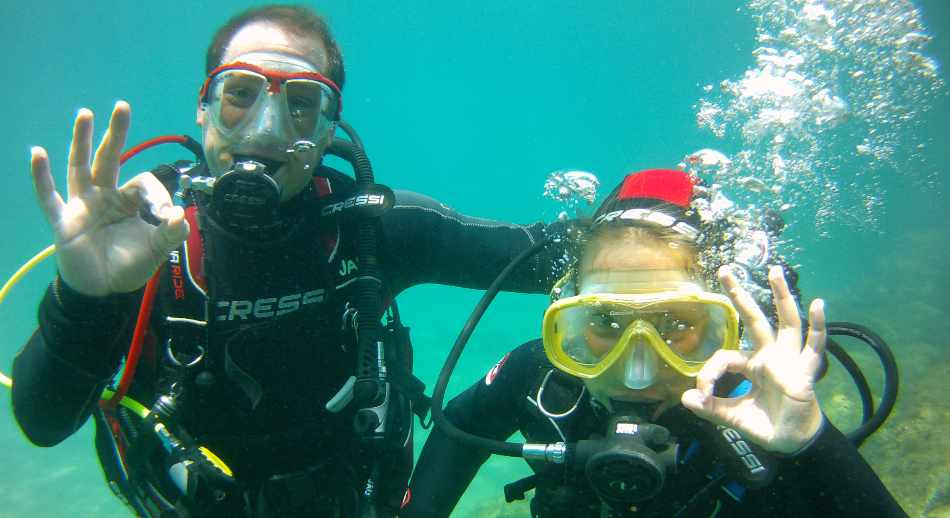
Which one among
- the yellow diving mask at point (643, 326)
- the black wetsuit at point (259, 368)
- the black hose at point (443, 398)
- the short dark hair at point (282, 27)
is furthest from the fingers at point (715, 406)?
the short dark hair at point (282, 27)

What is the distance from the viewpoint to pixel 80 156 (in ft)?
5.51

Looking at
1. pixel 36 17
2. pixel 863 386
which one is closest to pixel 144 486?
pixel 863 386

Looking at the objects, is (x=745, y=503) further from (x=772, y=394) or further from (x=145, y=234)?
(x=145, y=234)

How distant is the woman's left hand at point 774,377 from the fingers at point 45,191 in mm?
2286

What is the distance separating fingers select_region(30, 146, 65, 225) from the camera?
5.39 feet

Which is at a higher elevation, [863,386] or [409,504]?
[863,386]

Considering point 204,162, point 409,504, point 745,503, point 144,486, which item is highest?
point 204,162

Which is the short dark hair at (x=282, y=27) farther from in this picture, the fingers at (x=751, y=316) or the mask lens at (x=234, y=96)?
the fingers at (x=751, y=316)

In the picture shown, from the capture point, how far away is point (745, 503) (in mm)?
2117

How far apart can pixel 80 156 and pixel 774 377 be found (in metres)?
2.42

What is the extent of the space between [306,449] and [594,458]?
1.44 metres

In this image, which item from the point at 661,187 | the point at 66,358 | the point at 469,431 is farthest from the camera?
the point at 469,431

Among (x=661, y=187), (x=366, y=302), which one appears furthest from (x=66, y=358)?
(x=661, y=187)

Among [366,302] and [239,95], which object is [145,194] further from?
[366,302]
